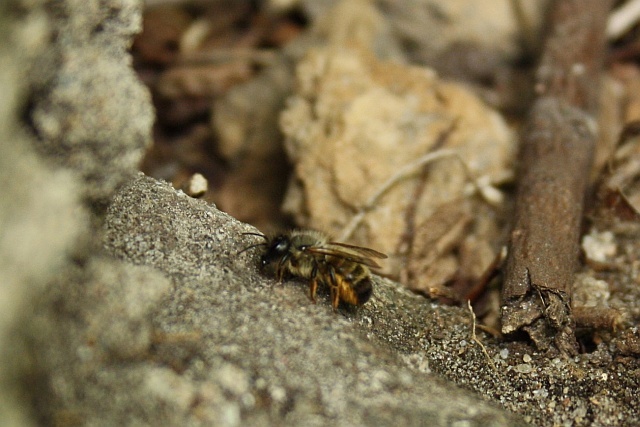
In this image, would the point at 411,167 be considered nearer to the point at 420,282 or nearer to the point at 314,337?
the point at 420,282

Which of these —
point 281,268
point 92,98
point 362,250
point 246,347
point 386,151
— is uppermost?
point 386,151

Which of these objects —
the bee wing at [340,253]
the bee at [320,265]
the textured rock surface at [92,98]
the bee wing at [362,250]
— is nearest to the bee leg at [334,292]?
the bee at [320,265]

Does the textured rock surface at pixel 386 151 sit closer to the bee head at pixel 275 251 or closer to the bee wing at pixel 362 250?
the bee wing at pixel 362 250

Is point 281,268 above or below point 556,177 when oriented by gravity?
below

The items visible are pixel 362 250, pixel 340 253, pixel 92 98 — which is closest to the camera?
pixel 92 98

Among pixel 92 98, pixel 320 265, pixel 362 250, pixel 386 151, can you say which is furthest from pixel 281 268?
pixel 386 151

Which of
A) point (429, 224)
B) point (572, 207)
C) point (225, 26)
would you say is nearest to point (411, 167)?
point (429, 224)

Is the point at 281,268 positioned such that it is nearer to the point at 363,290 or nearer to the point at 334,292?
the point at 334,292
